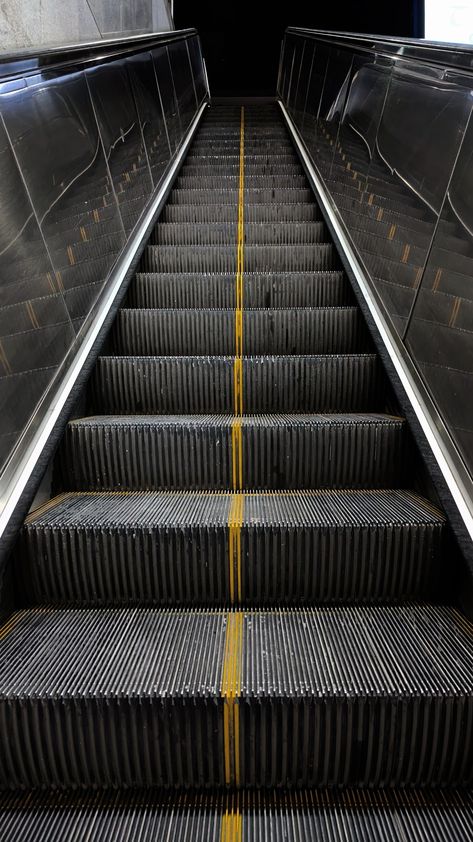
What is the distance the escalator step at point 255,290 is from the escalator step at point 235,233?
2.20ft

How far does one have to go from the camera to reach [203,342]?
2604mm

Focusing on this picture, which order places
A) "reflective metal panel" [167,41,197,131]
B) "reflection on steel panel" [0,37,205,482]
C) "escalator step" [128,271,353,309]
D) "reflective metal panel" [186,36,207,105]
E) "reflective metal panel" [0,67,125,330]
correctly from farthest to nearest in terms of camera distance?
"reflective metal panel" [186,36,207,105] < "reflective metal panel" [167,41,197,131] < "escalator step" [128,271,353,309] < "reflective metal panel" [0,67,125,330] < "reflection on steel panel" [0,37,205,482]

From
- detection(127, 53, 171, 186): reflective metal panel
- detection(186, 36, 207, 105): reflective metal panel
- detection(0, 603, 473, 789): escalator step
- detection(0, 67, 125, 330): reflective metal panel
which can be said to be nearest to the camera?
detection(0, 603, 473, 789): escalator step

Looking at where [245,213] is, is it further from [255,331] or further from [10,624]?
[10,624]

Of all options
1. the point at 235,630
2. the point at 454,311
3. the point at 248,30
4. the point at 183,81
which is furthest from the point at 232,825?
the point at 248,30

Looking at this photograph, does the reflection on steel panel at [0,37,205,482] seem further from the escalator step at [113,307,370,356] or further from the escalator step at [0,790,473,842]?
the escalator step at [0,790,473,842]

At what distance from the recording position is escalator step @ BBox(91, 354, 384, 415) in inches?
89.8

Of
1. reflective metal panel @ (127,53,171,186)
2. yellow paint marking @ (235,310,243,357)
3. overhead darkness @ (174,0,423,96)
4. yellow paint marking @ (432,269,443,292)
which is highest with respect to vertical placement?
yellow paint marking @ (432,269,443,292)

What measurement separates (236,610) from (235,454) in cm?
51

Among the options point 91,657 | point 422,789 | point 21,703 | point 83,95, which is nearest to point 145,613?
point 91,657

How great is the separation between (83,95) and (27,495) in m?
1.91

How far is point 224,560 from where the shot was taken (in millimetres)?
1633

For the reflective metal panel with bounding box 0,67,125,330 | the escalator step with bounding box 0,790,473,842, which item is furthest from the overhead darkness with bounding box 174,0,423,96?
the escalator step with bounding box 0,790,473,842

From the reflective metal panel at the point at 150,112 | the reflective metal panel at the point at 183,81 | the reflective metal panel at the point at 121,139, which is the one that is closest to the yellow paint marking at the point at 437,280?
the reflective metal panel at the point at 121,139
